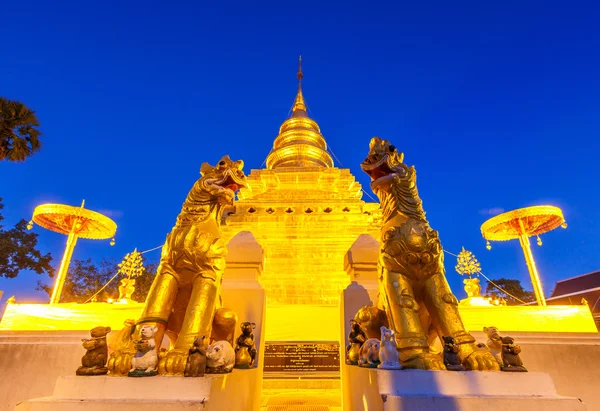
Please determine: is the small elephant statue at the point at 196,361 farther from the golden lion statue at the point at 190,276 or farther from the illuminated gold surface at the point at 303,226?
the illuminated gold surface at the point at 303,226

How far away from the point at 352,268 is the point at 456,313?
2.17 metres

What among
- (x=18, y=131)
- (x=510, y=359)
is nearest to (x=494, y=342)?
(x=510, y=359)

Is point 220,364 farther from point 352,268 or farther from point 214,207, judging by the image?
point 352,268

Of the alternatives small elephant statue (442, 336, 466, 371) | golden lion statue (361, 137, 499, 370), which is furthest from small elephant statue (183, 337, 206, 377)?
small elephant statue (442, 336, 466, 371)

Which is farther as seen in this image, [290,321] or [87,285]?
[87,285]

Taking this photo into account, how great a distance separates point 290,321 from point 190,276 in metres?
4.36

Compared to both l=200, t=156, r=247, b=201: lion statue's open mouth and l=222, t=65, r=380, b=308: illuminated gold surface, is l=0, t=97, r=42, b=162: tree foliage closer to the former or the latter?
l=222, t=65, r=380, b=308: illuminated gold surface

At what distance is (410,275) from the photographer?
343cm

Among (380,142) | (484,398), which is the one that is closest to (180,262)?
(380,142)

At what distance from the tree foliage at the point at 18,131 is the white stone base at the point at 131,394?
37.7 feet

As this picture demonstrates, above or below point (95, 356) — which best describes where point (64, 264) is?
above

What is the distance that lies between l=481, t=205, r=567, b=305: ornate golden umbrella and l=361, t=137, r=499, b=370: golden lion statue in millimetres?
13732

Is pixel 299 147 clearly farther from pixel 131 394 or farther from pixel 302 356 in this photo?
pixel 131 394

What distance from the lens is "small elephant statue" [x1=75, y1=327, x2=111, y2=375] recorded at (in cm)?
260
